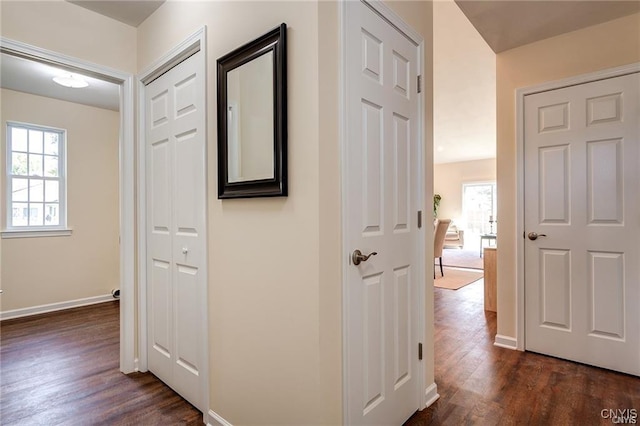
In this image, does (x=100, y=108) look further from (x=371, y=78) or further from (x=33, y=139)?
(x=371, y=78)

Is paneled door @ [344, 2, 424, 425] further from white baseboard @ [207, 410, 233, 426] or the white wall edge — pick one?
the white wall edge

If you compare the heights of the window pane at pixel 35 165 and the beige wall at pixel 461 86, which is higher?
the beige wall at pixel 461 86

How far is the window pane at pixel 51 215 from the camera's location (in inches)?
155

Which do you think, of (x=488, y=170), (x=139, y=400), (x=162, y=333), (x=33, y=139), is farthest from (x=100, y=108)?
(x=488, y=170)

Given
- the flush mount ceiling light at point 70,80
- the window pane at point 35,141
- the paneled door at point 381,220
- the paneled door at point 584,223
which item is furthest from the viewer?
the window pane at point 35,141

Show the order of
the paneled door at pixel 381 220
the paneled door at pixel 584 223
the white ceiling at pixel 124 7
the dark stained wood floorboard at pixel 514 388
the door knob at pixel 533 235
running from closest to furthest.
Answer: the paneled door at pixel 381 220 → the dark stained wood floorboard at pixel 514 388 → the white ceiling at pixel 124 7 → the paneled door at pixel 584 223 → the door knob at pixel 533 235

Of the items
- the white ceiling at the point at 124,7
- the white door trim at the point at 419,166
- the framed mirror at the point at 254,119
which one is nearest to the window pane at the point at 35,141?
the white ceiling at the point at 124,7

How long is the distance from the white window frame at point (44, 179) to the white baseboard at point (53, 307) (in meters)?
0.81

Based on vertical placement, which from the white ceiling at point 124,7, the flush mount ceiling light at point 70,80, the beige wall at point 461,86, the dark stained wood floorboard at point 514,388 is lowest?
the dark stained wood floorboard at point 514,388

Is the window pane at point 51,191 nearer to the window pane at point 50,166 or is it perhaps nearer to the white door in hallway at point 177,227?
the window pane at point 50,166

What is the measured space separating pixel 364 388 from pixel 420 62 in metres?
1.72

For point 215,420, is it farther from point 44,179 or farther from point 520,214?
point 44,179

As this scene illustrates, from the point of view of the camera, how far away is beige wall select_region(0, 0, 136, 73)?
6.37ft

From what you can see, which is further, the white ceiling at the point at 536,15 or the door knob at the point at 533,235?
the door knob at the point at 533,235
